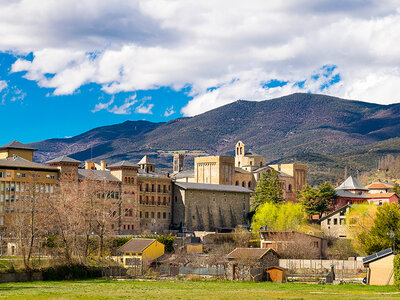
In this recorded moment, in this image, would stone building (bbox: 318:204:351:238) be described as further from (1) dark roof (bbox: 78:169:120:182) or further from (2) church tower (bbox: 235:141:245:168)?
(2) church tower (bbox: 235:141:245:168)

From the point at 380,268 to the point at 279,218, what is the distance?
53.1m

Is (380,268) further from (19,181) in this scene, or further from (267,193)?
(267,193)

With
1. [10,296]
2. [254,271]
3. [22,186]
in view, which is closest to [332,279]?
[254,271]

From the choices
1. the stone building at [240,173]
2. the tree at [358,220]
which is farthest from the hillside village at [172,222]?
the stone building at [240,173]

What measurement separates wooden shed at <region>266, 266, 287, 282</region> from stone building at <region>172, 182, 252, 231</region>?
4792 centimetres

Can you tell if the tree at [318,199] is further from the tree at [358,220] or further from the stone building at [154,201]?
the stone building at [154,201]

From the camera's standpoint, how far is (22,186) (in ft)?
321

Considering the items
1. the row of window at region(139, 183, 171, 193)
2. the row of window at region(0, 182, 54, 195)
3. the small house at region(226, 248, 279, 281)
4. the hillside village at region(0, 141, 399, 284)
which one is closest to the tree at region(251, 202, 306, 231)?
the hillside village at region(0, 141, 399, 284)

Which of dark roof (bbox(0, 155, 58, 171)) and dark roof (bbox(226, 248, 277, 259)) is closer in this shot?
dark roof (bbox(226, 248, 277, 259))

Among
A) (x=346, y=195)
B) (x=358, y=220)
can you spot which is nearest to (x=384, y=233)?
(x=358, y=220)

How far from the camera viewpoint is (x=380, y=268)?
57000 millimetres

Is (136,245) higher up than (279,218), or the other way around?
(279,218)

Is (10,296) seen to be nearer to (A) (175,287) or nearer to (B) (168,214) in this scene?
(A) (175,287)

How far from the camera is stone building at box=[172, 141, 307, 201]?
468 ft
